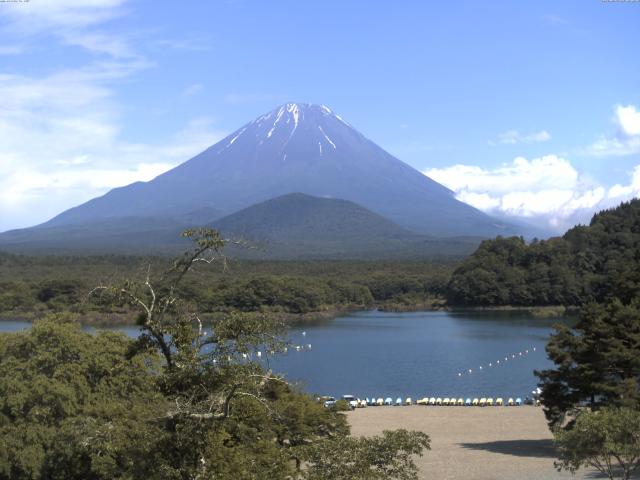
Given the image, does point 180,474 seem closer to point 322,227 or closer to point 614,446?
point 614,446

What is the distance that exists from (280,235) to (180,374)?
12656cm

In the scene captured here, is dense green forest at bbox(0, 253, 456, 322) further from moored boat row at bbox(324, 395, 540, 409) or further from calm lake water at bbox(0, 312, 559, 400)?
moored boat row at bbox(324, 395, 540, 409)

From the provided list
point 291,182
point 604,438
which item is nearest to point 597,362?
point 604,438

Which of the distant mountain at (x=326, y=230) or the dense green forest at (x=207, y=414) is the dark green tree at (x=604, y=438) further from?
the distant mountain at (x=326, y=230)

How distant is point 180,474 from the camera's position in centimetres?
667

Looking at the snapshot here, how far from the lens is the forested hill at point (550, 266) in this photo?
56062 millimetres

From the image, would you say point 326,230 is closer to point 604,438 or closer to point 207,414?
point 604,438

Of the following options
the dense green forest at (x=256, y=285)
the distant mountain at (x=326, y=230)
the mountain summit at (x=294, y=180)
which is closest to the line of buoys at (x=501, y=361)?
the dense green forest at (x=256, y=285)

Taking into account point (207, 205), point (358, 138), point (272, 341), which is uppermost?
point (358, 138)

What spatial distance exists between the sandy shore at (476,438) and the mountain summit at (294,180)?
133480 mm

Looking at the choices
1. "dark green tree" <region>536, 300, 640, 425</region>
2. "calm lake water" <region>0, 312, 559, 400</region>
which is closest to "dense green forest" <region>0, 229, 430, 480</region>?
"dark green tree" <region>536, 300, 640, 425</region>

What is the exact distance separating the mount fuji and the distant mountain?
15.8m

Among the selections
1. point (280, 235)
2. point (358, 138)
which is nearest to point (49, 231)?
point (280, 235)

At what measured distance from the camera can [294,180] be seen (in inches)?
6703
